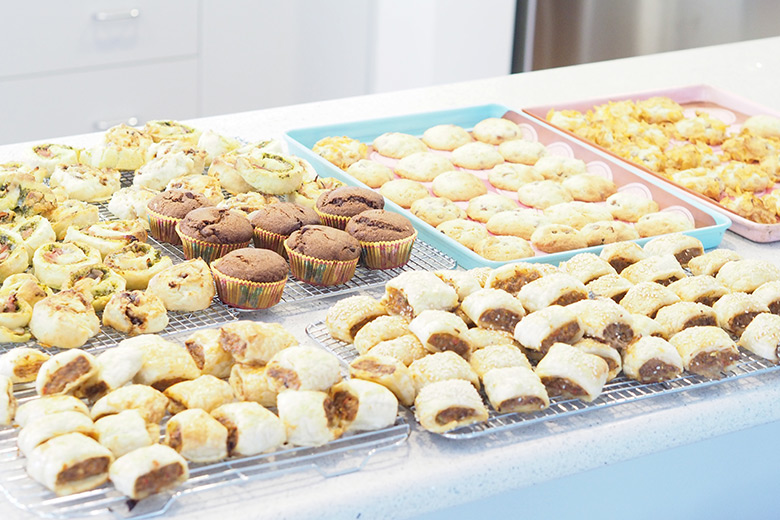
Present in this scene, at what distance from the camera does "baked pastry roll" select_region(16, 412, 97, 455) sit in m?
1.19

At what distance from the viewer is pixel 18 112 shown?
406 cm

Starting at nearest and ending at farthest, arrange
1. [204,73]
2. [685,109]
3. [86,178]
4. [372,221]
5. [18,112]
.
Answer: [372,221] < [86,178] < [685,109] < [18,112] < [204,73]

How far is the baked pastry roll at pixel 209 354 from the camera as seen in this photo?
1409 millimetres

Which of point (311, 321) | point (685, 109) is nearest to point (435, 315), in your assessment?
point (311, 321)

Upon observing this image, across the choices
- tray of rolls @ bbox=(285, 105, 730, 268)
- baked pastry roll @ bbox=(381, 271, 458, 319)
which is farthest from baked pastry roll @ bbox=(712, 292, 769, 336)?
baked pastry roll @ bbox=(381, 271, 458, 319)

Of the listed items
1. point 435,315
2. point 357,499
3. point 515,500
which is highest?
point 435,315

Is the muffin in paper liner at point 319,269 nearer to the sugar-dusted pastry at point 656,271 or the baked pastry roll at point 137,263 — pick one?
the baked pastry roll at point 137,263

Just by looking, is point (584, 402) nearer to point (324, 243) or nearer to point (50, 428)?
point (324, 243)

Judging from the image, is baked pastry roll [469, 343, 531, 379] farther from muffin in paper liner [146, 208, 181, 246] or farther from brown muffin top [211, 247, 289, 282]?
muffin in paper liner [146, 208, 181, 246]

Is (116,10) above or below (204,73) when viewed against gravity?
above

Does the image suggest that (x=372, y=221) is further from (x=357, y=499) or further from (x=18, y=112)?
(x=18, y=112)

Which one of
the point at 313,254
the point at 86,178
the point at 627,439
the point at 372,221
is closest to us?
the point at 627,439

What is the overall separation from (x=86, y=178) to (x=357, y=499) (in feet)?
3.49

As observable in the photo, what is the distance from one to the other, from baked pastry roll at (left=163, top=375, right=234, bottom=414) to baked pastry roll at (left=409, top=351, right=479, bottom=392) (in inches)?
10.4
